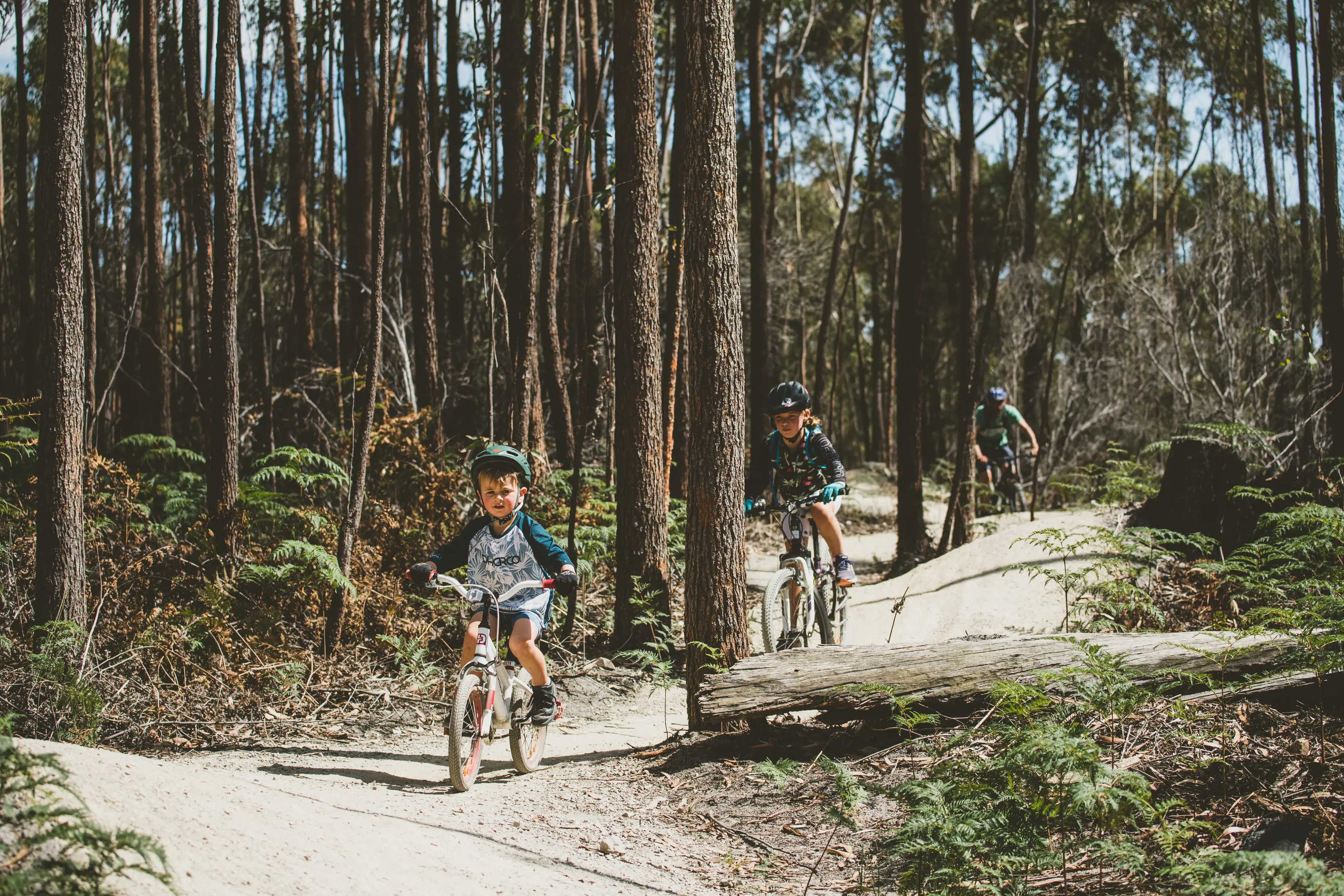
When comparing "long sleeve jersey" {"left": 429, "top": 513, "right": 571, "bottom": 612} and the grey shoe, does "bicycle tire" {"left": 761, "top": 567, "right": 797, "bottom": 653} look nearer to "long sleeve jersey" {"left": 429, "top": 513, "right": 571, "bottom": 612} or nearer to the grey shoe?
the grey shoe

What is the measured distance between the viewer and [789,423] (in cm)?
692

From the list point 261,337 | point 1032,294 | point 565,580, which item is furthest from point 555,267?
point 1032,294

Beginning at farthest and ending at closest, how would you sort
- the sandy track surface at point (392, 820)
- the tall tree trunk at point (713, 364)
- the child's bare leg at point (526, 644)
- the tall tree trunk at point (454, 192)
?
1. the tall tree trunk at point (454, 192)
2. the tall tree trunk at point (713, 364)
3. the child's bare leg at point (526, 644)
4. the sandy track surface at point (392, 820)

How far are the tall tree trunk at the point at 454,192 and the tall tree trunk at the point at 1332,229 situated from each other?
42.2ft

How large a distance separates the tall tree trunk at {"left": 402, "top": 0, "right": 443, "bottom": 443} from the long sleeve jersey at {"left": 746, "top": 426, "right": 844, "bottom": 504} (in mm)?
5738

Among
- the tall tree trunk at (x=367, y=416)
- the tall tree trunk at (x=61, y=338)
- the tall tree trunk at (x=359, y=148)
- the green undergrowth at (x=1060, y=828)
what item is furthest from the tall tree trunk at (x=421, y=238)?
the green undergrowth at (x=1060, y=828)

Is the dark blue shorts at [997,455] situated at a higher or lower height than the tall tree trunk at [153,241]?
lower

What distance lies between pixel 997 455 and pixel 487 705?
11.2 meters

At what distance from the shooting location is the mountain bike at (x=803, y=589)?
259 inches

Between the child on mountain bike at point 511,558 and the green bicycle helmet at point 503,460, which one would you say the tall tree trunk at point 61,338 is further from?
the green bicycle helmet at point 503,460

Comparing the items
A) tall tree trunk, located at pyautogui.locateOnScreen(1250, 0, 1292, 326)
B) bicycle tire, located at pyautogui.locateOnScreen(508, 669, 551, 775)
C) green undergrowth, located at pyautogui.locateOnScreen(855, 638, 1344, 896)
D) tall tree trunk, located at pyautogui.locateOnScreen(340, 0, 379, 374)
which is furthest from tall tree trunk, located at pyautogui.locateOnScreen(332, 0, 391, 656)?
tall tree trunk, located at pyautogui.locateOnScreen(1250, 0, 1292, 326)

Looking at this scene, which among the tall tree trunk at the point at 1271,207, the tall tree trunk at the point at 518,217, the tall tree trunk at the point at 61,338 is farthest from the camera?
the tall tree trunk at the point at 1271,207

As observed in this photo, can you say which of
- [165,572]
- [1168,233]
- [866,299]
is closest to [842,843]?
[165,572]

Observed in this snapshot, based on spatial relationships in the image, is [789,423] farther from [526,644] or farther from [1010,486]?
[1010,486]
